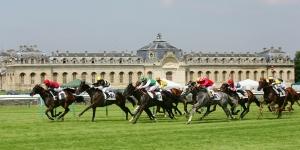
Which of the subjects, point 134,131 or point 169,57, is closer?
point 134,131

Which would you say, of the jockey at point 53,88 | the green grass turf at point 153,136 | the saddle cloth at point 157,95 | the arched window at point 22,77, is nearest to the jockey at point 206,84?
the saddle cloth at point 157,95

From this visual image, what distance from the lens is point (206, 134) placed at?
17594 mm

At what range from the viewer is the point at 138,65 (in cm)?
11538

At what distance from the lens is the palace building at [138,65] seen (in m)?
108

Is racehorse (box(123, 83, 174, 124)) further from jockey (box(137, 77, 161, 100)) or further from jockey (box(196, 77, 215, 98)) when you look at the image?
jockey (box(196, 77, 215, 98))

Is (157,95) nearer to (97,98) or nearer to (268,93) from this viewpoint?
(97,98)

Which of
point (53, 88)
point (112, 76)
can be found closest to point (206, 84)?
point (53, 88)

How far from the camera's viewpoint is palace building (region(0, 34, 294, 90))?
356 feet

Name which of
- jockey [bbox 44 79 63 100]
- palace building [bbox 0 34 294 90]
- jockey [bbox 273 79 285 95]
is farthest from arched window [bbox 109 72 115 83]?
jockey [bbox 44 79 63 100]

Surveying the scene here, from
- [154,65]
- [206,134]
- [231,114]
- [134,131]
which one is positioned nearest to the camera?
[206,134]

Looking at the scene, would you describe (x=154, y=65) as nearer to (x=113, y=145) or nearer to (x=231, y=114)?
(x=231, y=114)

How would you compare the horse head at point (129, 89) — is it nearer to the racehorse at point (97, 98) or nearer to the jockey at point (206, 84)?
the racehorse at point (97, 98)

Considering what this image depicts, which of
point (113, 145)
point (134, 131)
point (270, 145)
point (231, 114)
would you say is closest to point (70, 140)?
point (113, 145)

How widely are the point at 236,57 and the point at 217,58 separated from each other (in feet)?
13.2
